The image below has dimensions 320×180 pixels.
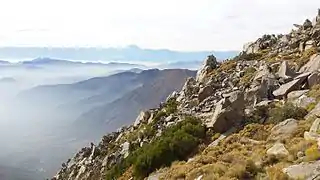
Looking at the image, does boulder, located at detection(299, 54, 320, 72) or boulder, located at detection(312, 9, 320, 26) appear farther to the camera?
boulder, located at detection(312, 9, 320, 26)

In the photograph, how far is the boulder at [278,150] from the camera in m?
20.4

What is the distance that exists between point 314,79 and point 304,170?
1675 centimetres

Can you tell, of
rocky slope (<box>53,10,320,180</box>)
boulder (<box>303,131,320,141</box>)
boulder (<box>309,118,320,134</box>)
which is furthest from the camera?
boulder (<box>309,118,320,134</box>)

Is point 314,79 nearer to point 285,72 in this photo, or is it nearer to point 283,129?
point 285,72

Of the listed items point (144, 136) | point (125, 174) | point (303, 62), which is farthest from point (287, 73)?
point (125, 174)

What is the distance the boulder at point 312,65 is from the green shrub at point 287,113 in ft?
27.0

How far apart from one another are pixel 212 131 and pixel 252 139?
407 cm

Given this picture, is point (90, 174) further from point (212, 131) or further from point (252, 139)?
point (252, 139)

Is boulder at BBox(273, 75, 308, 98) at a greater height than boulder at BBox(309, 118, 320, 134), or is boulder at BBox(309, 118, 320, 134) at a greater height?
boulder at BBox(273, 75, 308, 98)

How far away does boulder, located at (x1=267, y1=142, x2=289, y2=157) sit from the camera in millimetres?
20388

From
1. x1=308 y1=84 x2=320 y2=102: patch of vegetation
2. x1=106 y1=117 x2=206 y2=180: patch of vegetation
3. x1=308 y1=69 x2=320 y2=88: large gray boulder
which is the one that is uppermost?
x1=308 y1=69 x2=320 y2=88: large gray boulder

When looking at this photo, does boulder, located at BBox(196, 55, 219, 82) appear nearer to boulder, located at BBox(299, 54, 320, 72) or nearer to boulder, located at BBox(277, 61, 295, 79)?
boulder, located at BBox(277, 61, 295, 79)

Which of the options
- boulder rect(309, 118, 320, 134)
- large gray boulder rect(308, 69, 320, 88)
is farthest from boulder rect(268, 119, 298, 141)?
large gray boulder rect(308, 69, 320, 88)

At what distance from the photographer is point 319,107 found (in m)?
26.7
